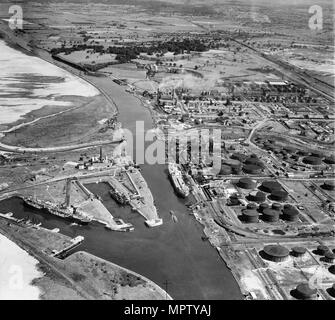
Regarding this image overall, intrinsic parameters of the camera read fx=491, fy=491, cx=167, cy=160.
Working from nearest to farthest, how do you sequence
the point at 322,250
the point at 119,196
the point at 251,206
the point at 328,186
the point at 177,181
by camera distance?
1. the point at 322,250
2. the point at 251,206
3. the point at 119,196
4. the point at 177,181
5. the point at 328,186

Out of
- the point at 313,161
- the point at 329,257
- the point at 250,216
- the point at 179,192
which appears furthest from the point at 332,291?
the point at 313,161

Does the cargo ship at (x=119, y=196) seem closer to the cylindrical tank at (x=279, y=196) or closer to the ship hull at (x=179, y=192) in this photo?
the ship hull at (x=179, y=192)

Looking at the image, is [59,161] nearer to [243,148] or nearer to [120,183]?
[120,183]

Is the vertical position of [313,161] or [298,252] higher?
[313,161]

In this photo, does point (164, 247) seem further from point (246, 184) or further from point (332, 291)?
point (246, 184)

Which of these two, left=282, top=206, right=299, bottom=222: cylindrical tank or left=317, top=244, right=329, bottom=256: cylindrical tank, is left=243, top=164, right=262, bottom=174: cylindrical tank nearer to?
left=282, top=206, right=299, bottom=222: cylindrical tank

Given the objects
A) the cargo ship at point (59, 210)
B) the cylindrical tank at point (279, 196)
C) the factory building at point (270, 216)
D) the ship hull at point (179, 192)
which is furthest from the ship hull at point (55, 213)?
the cylindrical tank at point (279, 196)
